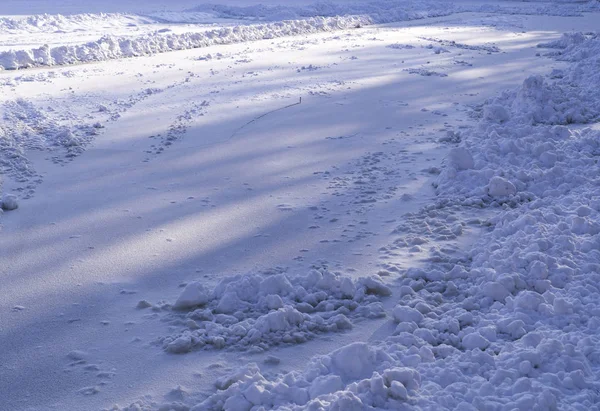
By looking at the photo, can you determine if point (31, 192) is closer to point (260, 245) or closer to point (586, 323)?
point (260, 245)

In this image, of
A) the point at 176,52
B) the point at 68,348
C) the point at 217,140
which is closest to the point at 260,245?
the point at 68,348

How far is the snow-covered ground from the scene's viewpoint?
2646 millimetres

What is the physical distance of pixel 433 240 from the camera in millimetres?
4180

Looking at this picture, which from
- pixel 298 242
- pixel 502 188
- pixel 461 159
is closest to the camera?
pixel 298 242

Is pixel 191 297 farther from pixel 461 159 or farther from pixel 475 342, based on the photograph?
pixel 461 159

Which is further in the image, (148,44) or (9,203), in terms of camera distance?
(148,44)

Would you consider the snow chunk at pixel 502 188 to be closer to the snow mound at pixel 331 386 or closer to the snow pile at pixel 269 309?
the snow pile at pixel 269 309

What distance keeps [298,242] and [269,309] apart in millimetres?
961

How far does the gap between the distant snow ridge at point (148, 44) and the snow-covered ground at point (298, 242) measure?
83 cm

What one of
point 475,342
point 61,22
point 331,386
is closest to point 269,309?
point 331,386

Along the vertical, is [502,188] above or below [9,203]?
above

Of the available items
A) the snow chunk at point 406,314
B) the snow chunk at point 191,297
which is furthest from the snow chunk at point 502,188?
the snow chunk at point 191,297

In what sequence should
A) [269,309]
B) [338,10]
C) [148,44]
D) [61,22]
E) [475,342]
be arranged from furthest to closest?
1. [338,10]
2. [61,22]
3. [148,44]
4. [269,309]
5. [475,342]

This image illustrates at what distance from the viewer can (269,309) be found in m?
3.27
